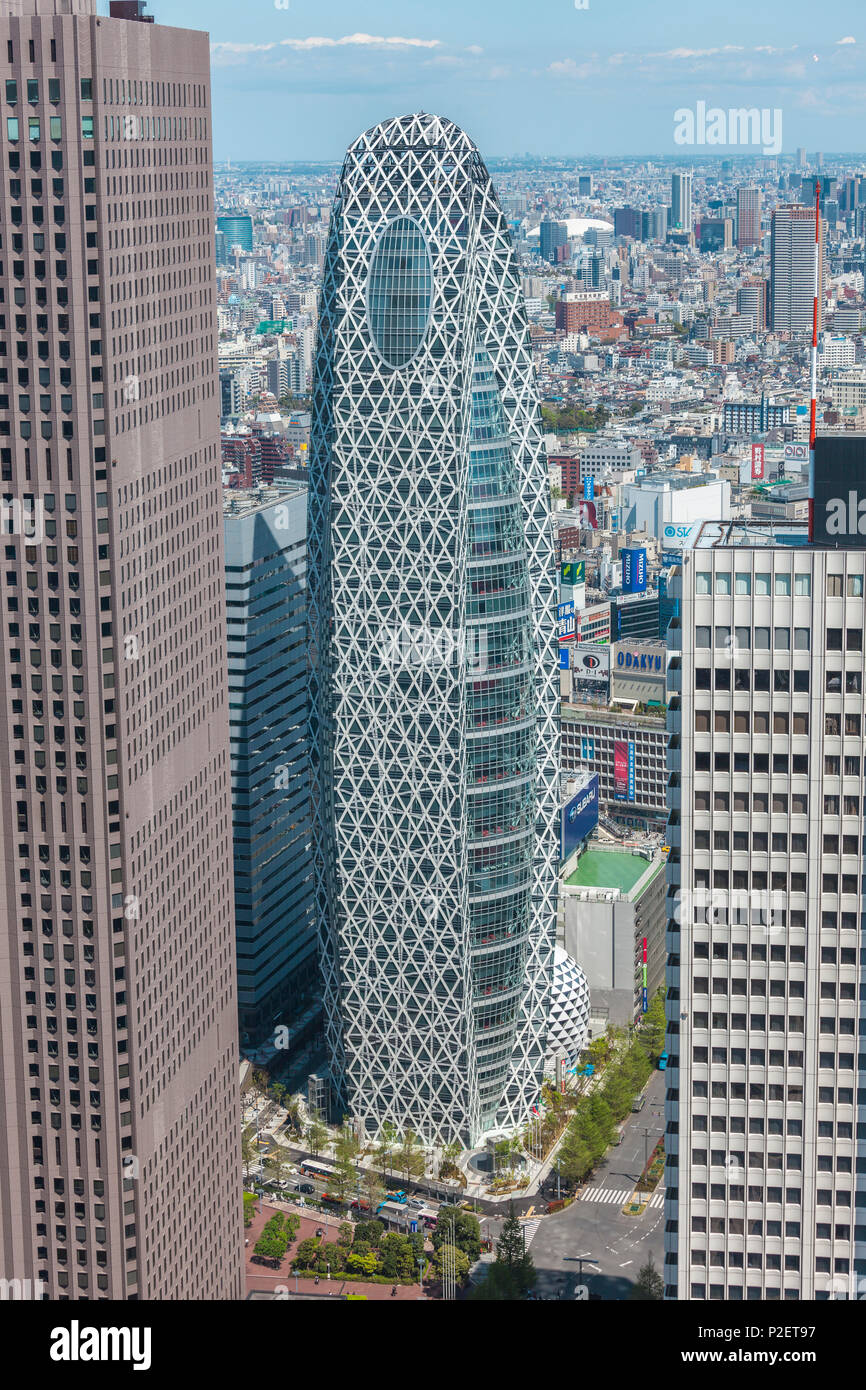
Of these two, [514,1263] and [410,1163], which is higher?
[514,1263]

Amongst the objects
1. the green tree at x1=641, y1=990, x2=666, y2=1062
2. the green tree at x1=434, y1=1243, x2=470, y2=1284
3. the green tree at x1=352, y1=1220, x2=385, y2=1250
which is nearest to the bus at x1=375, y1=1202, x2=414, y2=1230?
the green tree at x1=352, y1=1220, x2=385, y2=1250

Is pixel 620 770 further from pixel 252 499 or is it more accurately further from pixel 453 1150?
pixel 453 1150

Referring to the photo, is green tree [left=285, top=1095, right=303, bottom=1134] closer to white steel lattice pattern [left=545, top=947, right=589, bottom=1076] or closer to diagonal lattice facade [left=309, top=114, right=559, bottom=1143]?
diagonal lattice facade [left=309, top=114, right=559, bottom=1143]

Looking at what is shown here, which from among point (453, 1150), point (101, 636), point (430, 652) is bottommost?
point (453, 1150)

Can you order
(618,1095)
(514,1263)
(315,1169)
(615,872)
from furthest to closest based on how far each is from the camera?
(615,872) → (618,1095) → (315,1169) → (514,1263)

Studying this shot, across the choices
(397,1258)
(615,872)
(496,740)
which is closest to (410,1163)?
(397,1258)

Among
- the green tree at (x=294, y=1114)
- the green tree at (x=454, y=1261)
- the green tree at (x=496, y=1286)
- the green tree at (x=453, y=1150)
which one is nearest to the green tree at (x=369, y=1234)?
the green tree at (x=454, y=1261)

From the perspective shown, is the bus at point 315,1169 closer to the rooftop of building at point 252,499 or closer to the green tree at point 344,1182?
the green tree at point 344,1182
